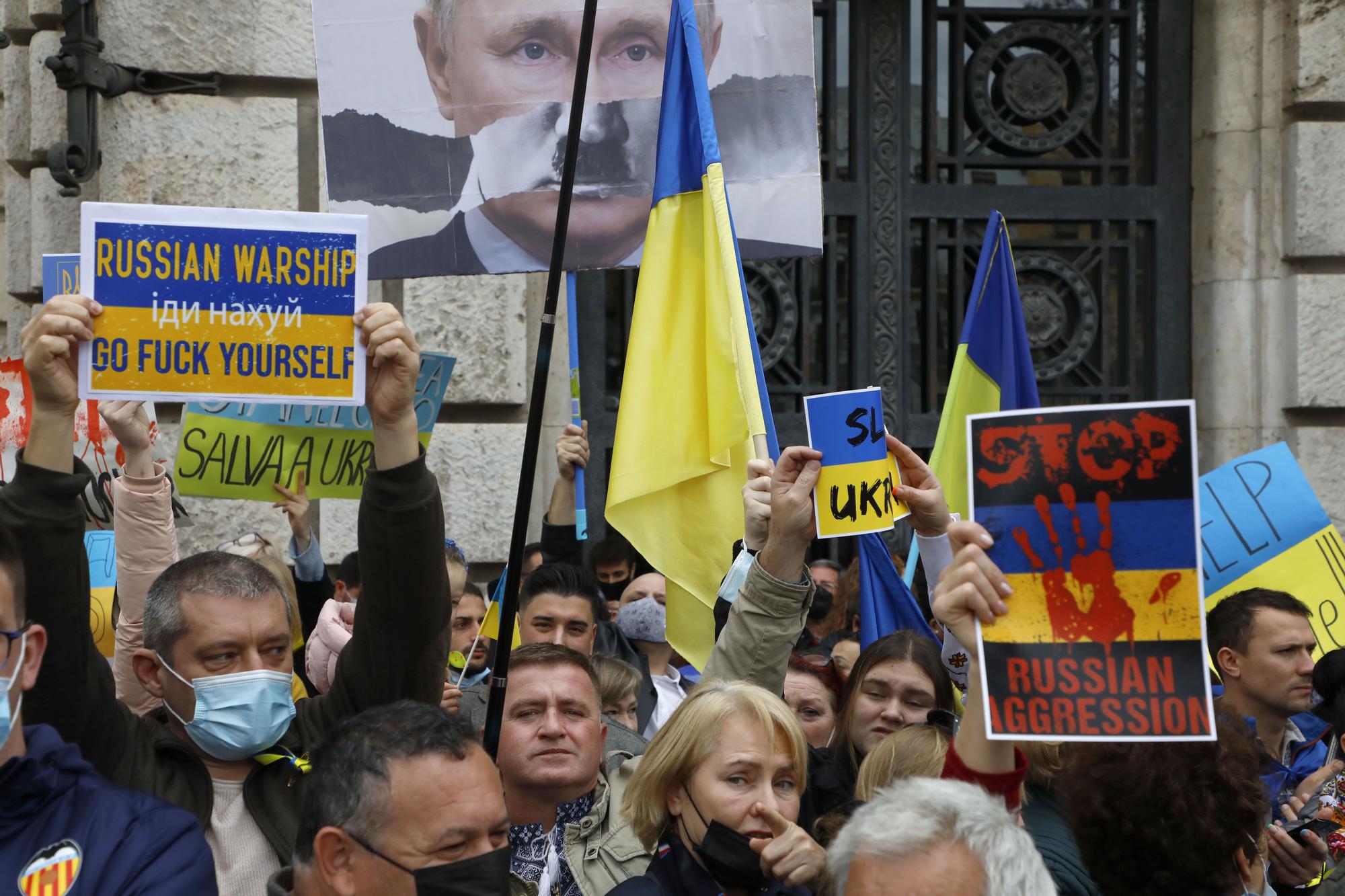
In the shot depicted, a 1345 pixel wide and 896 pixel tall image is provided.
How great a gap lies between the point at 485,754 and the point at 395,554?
0.46 meters

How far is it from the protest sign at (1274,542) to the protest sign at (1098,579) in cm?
268

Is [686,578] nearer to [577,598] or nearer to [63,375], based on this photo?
[577,598]

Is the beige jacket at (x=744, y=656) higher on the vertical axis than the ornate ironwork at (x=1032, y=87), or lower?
lower

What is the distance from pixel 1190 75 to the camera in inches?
283

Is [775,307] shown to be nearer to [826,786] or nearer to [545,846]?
[826,786]

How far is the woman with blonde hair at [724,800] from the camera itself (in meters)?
2.55

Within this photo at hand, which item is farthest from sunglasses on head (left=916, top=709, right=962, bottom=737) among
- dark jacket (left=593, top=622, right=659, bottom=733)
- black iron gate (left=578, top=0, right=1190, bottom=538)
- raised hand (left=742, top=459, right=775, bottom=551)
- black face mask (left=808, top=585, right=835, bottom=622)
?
black iron gate (left=578, top=0, right=1190, bottom=538)

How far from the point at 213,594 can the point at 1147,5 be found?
610cm

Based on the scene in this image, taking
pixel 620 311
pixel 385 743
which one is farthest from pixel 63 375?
pixel 620 311

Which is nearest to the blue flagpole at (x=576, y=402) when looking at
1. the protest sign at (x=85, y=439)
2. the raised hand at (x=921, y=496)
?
the protest sign at (x=85, y=439)

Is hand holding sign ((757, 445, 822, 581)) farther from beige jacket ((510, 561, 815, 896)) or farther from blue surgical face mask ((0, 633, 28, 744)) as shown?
blue surgical face mask ((0, 633, 28, 744))

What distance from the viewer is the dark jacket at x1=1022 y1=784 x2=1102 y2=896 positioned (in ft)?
8.48

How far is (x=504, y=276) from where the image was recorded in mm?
6188

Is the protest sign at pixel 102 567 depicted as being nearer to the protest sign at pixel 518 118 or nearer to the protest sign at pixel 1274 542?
the protest sign at pixel 518 118
